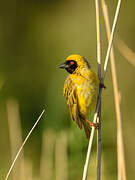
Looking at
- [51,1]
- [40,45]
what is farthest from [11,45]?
[51,1]

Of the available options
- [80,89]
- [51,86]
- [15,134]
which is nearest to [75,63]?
[80,89]

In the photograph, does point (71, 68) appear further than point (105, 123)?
No

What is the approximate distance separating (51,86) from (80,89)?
2.70 meters

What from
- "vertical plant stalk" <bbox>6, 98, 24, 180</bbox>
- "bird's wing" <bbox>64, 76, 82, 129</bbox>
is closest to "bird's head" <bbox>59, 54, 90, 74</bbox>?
"bird's wing" <bbox>64, 76, 82, 129</bbox>

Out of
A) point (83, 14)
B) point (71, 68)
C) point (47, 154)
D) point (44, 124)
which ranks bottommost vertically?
point (47, 154)

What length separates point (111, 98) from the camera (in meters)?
7.64

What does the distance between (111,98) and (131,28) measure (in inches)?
57.8

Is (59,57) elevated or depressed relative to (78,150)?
elevated

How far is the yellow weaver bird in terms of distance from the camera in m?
3.71

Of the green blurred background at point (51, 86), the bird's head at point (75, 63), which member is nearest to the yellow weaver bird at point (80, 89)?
the bird's head at point (75, 63)

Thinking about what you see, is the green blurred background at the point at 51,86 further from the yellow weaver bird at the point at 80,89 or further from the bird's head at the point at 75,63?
the bird's head at the point at 75,63

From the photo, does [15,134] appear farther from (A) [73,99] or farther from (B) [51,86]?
(B) [51,86]

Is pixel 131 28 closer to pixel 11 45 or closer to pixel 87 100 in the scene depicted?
pixel 11 45

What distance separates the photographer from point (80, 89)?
12.5ft
